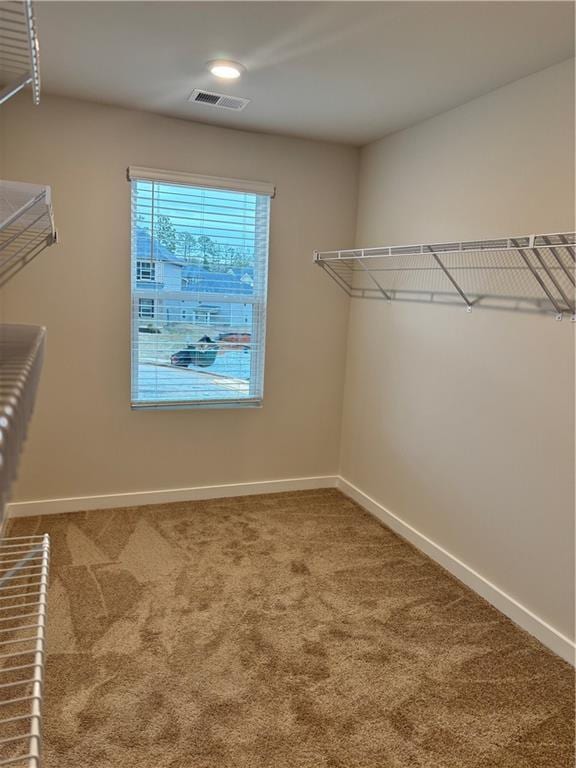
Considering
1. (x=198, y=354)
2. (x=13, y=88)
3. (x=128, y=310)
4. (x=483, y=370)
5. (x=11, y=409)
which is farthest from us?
(x=198, y=354)

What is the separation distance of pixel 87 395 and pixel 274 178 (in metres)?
1.80

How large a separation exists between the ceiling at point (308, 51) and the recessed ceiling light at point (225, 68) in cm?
4

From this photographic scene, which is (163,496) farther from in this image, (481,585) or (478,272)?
(478,272)

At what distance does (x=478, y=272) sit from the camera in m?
2.67

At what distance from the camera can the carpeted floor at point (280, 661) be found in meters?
1.76

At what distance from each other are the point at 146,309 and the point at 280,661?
2158 mm

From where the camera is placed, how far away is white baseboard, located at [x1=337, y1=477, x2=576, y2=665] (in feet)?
7.54

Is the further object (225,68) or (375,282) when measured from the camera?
(375,282)

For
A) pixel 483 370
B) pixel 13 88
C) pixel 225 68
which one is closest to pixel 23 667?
pixel 13 88

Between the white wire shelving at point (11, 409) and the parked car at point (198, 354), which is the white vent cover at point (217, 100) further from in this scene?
the white wire shelving at point (11, 409)

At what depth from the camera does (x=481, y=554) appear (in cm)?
271

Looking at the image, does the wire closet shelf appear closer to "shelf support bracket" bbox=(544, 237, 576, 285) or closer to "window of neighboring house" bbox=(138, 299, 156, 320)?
"shelf support bracket" bbox=(544, 237, 576, 285)

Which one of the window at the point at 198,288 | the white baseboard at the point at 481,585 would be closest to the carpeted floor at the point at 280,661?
the white baseboard at the point at 481,585

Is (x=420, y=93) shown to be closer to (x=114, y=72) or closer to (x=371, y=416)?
(x=114, y=72)
